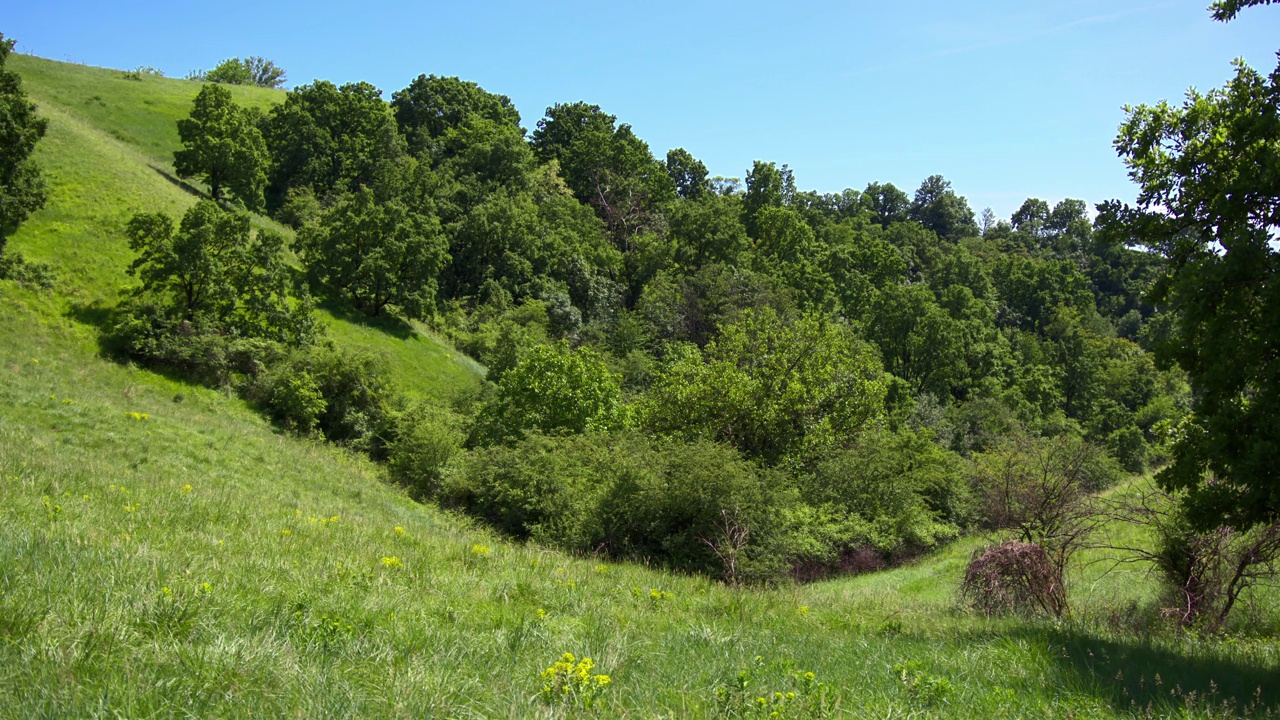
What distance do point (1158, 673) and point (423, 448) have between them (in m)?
26.9

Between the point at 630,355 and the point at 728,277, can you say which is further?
the point at 728,277

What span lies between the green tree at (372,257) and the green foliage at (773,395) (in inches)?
820

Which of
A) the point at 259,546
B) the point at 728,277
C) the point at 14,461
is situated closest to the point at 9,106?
the point at 14,461

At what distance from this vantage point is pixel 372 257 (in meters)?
43.1

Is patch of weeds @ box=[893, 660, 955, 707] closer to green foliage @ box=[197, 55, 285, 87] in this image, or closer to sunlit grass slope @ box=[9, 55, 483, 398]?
sunlit grass slope @ box=[9, 55, 483, 398]

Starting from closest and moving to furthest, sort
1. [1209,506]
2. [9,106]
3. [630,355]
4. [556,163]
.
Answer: [1209,506], [9,106], [630,355], [556,163]

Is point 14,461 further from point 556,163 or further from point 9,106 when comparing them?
point 556,163

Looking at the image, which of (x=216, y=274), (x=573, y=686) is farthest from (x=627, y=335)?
(x=573, y=686)

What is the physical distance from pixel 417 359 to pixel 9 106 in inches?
818

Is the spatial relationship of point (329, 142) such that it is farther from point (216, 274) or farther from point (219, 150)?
point (216, 274)

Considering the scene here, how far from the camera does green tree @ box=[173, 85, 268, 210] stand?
46844mm

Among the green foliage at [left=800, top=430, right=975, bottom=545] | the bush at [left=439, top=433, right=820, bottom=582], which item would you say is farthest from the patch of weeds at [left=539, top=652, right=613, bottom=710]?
the green foliage at [left=800, top=430, right=975, bottom=545]

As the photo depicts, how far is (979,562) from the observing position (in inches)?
411

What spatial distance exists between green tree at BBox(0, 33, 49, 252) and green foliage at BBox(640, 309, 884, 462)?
2649cm
